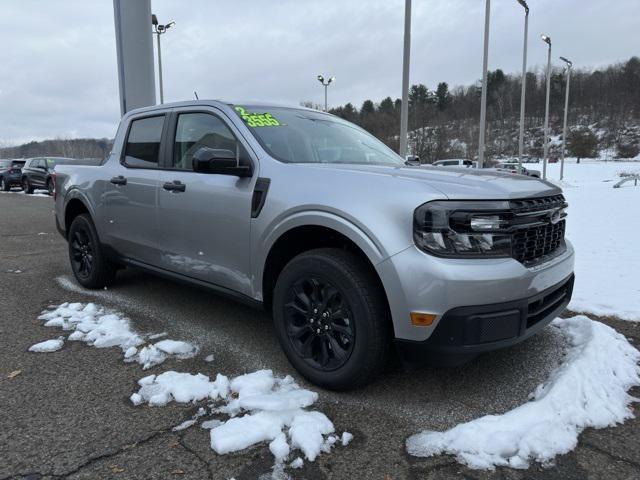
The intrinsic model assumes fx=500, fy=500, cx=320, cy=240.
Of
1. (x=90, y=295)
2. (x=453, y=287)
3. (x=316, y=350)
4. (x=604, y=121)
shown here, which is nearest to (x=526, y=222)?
(x=453, y=287)

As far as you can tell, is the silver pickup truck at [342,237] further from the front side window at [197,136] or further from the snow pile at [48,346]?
the snow pile at [48,346]

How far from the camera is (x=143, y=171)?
4.41m

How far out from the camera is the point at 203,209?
3.68m

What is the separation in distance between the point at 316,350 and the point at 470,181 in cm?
137

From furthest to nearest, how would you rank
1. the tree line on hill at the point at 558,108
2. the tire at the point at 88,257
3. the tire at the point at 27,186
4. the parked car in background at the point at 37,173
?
1. the tree line on hill at the point at 558,108
2. the tire at the point at 27,186
3. the parked car in background at the point at 37,173
4. the tire at the point at 88,257

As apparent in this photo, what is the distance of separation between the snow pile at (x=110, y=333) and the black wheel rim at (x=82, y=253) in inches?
25.8

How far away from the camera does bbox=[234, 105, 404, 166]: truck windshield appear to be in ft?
11.7

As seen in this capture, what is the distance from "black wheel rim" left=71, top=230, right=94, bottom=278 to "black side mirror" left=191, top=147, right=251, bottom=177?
8.35ft

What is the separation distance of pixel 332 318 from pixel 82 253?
370 centimetres

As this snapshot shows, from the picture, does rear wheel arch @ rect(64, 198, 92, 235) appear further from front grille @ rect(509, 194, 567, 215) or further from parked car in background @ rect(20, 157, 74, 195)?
parked car in background @ rect(20, 157, 74, 195)

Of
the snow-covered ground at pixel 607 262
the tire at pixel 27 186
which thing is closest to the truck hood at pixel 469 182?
the snow-covered ground at pixel 607 262

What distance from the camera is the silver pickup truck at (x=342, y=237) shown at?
255 cm

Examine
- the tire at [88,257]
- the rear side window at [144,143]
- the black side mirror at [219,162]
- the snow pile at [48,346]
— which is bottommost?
the snow pile at [48,346]

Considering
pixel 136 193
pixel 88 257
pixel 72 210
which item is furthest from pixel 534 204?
pixel 72 210
